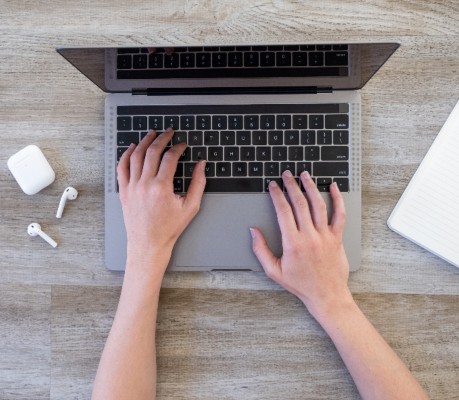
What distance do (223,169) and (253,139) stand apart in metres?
0.07

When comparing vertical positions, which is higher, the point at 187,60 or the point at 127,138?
the point at 187,60

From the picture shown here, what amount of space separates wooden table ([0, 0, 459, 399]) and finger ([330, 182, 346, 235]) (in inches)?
2.5

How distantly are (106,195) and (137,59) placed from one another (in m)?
0.22

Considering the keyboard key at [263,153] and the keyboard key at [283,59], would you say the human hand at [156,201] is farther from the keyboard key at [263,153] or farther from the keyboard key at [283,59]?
the keyboard key at [283,59]

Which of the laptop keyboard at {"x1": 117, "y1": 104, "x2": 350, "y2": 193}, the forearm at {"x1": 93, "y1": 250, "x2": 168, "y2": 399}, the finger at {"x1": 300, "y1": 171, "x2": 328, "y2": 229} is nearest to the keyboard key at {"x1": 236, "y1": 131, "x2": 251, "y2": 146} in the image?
the laptop keyboard at {"x1": 117, "y1": 104, "x2": 350, "y2": 193}

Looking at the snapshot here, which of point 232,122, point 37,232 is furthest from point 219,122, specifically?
point 37,232

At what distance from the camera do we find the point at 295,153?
803 mm

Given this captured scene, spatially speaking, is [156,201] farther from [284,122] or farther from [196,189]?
[284,122]

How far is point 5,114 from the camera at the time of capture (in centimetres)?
86

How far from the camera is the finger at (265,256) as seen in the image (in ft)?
2.60

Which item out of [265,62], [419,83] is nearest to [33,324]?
[265,62]

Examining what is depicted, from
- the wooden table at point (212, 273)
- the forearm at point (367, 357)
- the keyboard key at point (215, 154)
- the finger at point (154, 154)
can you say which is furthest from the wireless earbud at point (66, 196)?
the forearm at point (367, 357)

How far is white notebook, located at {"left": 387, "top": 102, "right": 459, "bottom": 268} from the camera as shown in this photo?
809 mm

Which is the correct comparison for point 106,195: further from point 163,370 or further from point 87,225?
point 163,370
